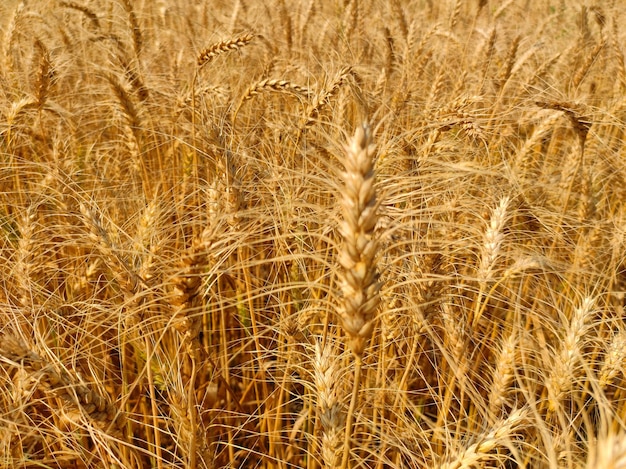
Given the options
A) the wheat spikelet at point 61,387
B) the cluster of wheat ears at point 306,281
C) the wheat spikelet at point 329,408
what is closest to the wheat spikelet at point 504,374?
the cluster of wheat ears at point 306,281

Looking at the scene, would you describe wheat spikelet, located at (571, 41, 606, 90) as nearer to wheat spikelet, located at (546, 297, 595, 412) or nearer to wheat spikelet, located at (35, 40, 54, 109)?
wheat spikelet, located at (546, 297, 595, 412)

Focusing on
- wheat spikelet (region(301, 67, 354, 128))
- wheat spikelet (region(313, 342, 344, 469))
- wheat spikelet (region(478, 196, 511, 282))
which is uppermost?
wheat spikelet (region(301, 67, 354, 128))

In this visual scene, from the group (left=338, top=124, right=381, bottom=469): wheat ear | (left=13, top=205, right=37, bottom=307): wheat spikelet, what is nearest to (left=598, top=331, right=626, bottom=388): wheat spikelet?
(left=338, top=124, right=381, bottom=469): wheat ear

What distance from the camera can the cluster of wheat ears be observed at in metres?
1.14

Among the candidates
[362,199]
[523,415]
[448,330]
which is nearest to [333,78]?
[448,330]

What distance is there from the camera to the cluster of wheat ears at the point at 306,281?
1.14m

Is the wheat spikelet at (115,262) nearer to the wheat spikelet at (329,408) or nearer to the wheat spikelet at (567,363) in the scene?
the wheat spikelet at (329,408)

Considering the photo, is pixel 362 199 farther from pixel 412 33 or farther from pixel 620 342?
pixel 412 33

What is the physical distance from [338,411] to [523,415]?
41 cm

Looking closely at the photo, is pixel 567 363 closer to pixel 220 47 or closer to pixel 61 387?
pixel 61 387

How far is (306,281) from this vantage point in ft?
5.72

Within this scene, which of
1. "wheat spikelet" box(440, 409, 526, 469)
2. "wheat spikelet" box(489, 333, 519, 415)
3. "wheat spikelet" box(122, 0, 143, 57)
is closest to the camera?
"wheat spikelet" box(440, 409, 526, 469)

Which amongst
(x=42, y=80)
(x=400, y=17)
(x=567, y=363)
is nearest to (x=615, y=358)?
(x=567, y=363)

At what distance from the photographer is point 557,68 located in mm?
3584
